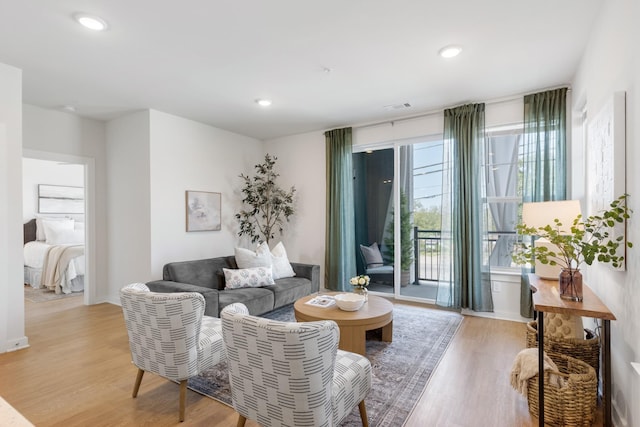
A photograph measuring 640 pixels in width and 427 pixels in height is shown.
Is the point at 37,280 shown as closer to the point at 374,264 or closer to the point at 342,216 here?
the point at 342,216

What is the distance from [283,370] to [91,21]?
2.70 meters

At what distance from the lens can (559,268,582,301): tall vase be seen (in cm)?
192

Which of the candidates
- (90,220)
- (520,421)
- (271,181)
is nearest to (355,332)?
(520,421)

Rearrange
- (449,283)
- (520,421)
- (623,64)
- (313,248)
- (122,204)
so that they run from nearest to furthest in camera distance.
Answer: (623,64) < (520,421) < (449,283) < (122,204) < (313,248)

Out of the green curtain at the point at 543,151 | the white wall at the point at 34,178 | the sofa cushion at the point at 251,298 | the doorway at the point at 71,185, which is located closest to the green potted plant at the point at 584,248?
the green curtain at the point at 543,151

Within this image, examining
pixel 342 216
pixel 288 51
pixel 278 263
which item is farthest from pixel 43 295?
pixel 288 51

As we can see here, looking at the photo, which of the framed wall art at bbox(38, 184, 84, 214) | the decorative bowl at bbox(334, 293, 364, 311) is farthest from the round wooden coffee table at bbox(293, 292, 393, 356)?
the framed wall art at bbox(38, 184, 84, 214)

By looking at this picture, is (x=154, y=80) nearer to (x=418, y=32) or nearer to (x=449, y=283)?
(x=418, y=32)

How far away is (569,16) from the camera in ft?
7.55

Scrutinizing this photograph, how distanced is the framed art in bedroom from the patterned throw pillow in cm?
95

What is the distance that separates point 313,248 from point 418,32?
361 centimetres

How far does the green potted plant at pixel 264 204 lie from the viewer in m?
5.37

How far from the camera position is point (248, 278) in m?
4.00

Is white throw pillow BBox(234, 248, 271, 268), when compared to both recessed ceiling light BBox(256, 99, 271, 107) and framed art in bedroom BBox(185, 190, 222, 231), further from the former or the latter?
recessed ceiling light BBox(256, 99, 271, 107)
